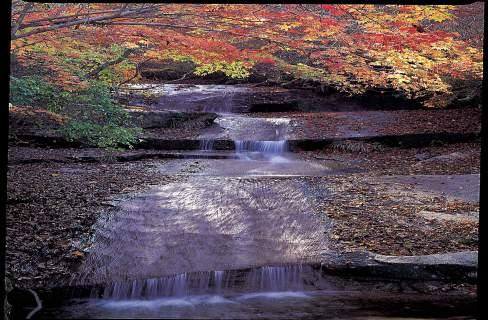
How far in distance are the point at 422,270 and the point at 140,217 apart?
3.87 metres

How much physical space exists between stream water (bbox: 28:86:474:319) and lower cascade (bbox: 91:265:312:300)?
0.4 inches

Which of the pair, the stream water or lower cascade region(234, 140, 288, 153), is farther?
lower cascade region(234, 140, 288, 153)

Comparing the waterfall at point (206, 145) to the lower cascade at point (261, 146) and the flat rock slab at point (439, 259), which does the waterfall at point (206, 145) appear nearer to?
the lower cascade at point (261, 146)

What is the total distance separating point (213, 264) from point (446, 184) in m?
A: 6.03

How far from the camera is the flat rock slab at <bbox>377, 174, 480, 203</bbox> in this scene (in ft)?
31.5

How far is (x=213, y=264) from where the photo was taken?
6.23m

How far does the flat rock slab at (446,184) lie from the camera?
378 inches

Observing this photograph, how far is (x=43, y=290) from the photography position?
5.55 m

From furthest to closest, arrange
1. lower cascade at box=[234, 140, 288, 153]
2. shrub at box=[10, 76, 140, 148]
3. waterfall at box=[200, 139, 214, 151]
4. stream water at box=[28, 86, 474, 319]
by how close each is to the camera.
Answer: lower cascade at box=[234, 140, 288, 153] → waterfall at box=[200, 139, 214, 151] → shrub at box=[10, 76, 140, 148] → stream water at box=[28, 86, 474, 319]

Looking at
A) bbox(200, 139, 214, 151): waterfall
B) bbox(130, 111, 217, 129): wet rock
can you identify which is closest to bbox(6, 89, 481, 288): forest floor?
bbox(130, 111, 217, 129): wet rock

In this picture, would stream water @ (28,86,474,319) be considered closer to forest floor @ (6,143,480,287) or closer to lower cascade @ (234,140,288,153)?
forest floor @ (6,143,480,287)

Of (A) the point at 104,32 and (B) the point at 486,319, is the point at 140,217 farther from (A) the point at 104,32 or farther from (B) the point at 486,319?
(B) the point at 486,319

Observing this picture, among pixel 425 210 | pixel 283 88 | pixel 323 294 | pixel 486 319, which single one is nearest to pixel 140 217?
pixel 323 294

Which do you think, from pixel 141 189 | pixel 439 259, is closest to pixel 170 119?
pixel 141 189
